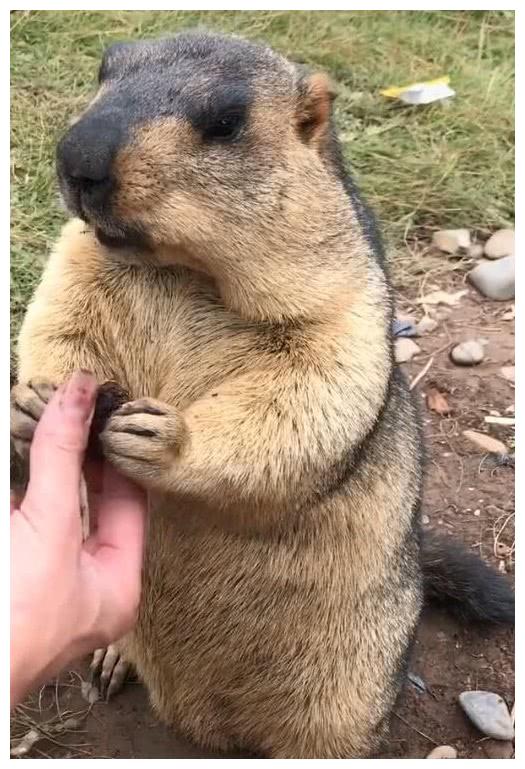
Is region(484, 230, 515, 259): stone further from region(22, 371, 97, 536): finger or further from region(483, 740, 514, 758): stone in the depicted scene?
region(22, 371, 97, 536): finger

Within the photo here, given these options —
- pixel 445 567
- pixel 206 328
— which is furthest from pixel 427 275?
pixel 206 328

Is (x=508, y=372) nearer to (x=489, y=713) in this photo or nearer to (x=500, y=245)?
(x=500, y=245)

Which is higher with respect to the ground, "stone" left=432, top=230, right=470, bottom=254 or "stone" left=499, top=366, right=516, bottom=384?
"stone" left=432, top=230, right=470, bottom=254

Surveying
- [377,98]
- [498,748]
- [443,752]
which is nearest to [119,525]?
[443,752]

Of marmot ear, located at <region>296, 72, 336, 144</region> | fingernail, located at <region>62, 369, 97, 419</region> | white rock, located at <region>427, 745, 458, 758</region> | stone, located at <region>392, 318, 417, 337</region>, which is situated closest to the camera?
fingernail, located at <region>62, 369, 97, 419</region>

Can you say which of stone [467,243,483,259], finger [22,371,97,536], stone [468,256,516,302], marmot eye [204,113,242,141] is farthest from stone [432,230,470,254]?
finger [22,371,97,536]

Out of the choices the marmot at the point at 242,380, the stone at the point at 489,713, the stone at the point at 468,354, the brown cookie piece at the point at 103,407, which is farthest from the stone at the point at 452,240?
the brown cookie piece at the point at 103,407
